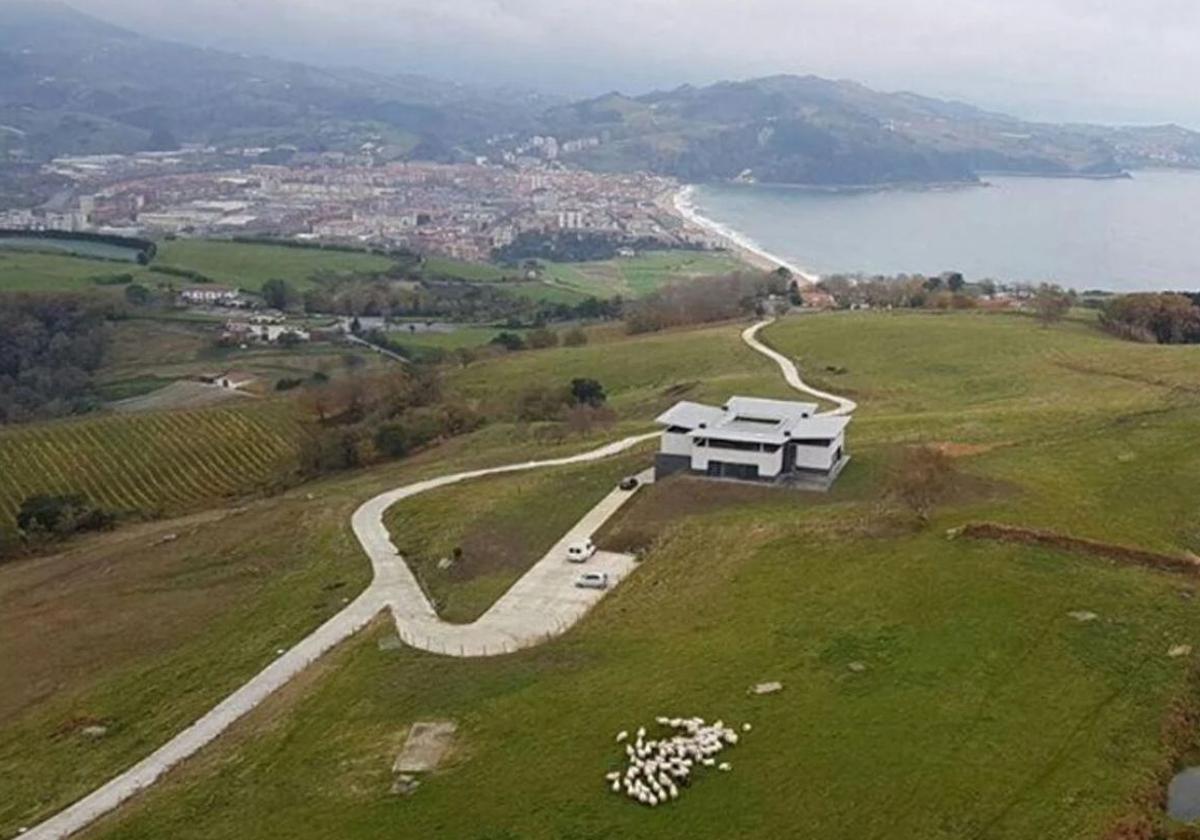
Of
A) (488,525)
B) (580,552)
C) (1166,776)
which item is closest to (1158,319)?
(488,525)

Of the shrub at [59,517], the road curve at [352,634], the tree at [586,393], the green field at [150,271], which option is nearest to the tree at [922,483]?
the road curve at [352,634]

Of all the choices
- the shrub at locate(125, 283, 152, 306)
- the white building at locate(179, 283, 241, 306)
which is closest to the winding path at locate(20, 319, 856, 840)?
the shrub at locate(125, 283, 152, 306)

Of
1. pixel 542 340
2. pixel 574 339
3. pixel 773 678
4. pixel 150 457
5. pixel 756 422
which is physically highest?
pixel 756 422

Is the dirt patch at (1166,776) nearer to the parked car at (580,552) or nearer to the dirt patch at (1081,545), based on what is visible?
the dirt patch at (1081,545)

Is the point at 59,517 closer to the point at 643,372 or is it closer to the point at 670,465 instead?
the point at 670,465

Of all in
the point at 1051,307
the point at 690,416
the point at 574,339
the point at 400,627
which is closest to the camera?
the point at 400,627
